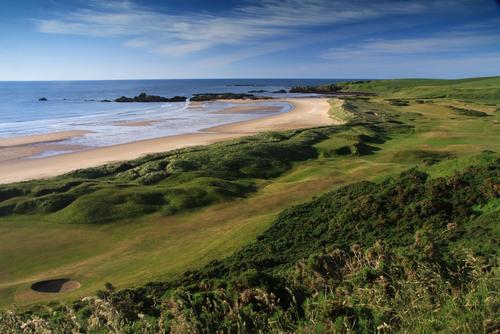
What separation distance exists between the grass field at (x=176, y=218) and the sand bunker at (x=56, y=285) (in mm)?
292

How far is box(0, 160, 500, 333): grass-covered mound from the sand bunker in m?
3.41

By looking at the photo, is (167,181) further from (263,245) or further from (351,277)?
(351,277)

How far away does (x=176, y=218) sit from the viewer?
2416 centimetres

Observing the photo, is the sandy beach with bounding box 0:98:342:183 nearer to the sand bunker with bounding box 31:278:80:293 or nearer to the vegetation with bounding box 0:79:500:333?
the vegetation with bounding box 0:79:500:333

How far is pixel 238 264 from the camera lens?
1515 cm

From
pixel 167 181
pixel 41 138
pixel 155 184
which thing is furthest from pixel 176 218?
pixel 41 138

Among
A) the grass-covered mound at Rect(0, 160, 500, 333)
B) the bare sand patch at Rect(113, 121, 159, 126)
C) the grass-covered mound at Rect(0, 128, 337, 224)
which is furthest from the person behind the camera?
the bare sand patch at Rect(113, 121, 159, 126)

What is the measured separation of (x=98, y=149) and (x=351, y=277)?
46.4 metres

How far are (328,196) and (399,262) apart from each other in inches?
499

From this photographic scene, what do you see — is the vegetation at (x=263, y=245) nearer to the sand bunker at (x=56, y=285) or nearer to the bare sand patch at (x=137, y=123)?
the sand bunker at (x=56, y=285)

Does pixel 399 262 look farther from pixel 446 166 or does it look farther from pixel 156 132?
pixel 156 132

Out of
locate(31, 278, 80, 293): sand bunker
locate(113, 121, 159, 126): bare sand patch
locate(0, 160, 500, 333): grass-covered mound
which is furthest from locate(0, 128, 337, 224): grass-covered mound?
locate(113, 121, 159, 126): bare sand patch

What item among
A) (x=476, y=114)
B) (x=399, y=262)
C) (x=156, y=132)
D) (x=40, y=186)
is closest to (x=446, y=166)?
(x=399, y=262)

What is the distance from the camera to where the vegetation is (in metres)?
5.57
